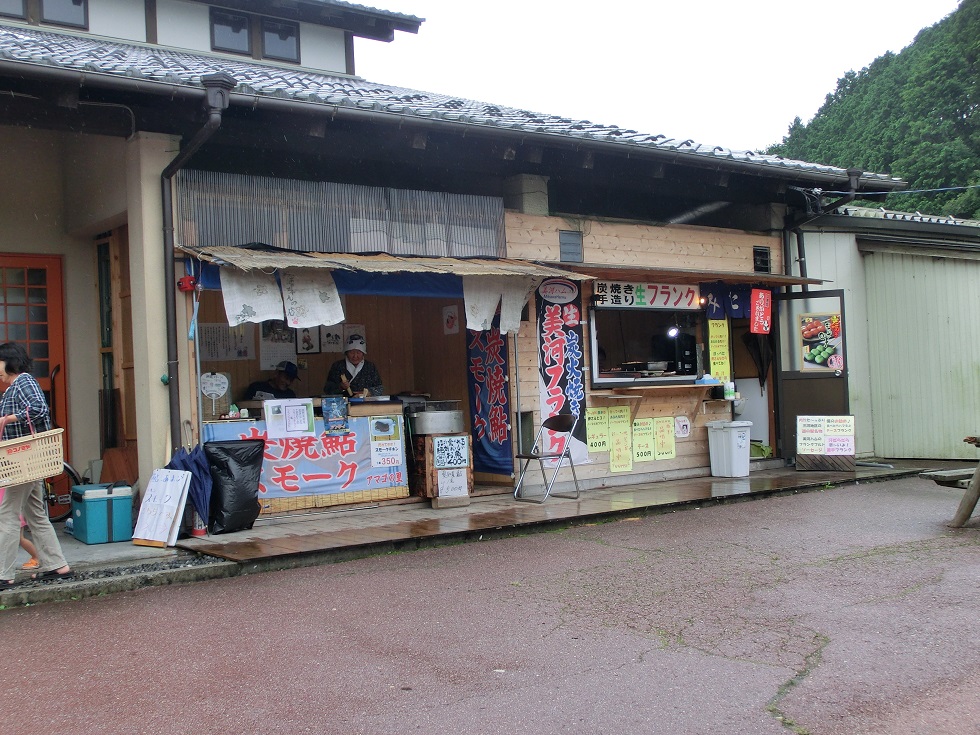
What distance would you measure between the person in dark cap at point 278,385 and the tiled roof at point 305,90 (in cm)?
351

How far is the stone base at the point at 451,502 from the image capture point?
1059cm

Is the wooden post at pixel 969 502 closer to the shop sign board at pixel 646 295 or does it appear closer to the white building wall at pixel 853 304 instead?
the shop sign board at pixel 646 295

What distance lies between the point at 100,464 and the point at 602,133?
727 centimetres

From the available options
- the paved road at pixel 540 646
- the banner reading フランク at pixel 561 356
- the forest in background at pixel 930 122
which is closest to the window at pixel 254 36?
the banner reading フランク at pixel 561 356

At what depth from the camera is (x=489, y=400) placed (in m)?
11.8

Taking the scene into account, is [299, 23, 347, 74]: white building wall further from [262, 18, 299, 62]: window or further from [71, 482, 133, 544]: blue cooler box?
[71, 482, 133, 544]: blue cooler box

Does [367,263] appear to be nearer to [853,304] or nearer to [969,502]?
[969,502]

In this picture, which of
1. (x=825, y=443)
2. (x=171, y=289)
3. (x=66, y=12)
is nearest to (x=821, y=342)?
(x=825, y=443)

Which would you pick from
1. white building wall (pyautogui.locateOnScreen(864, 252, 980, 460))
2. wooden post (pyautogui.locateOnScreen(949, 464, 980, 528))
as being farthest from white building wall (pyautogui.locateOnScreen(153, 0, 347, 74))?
wooden post (pyautogui.locateOnScreen(949, 464, 980, 528))

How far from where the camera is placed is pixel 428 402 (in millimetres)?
11312

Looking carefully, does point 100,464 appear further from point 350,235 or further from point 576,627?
point 576,627

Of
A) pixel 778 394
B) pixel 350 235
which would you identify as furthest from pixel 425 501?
pixel 778 394

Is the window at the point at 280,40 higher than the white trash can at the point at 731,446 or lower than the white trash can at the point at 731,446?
higher

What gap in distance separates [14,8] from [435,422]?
8.27 m
